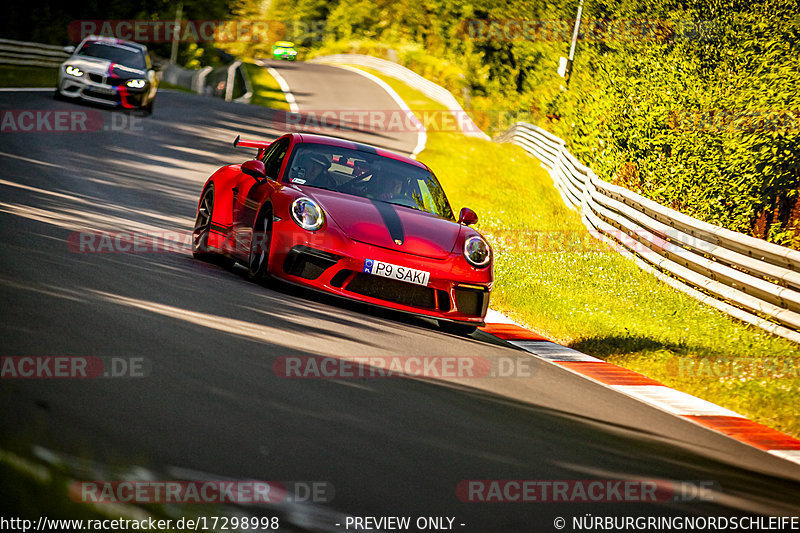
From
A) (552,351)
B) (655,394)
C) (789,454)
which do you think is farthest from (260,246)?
(789,454)

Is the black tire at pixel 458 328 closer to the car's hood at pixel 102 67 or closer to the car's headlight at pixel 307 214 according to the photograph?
the car's headlight at pixel 307 214

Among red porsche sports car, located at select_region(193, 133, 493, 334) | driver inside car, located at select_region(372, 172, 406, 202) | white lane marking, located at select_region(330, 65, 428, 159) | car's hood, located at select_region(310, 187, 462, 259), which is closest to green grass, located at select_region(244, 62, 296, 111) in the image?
white lane marking, located at select_region(330, 65, 428, 159)

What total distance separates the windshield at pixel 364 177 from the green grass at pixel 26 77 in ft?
67.2

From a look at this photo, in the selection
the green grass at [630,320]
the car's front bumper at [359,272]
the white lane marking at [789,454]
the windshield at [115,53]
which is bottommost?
the green grass at [630,320]

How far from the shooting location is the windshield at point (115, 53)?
24359 mm

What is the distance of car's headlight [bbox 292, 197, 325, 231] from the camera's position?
27.0ft

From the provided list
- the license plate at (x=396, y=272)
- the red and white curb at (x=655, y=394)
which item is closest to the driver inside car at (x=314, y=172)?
the license plate at (x=396, y=272)

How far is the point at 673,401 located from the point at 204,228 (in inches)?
195

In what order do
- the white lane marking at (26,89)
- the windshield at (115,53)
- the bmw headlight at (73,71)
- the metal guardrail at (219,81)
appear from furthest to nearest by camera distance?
the metal guardrail at (219,81) → the white lane marking at (26,89) → the windshield at (115,53) → the bmw headlight at (73,71)

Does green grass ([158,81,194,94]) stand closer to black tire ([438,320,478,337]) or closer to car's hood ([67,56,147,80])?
car's hood ([67,56,147,80])

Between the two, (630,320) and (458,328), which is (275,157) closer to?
(458,328)

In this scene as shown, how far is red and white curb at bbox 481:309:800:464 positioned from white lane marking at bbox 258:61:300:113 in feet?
107

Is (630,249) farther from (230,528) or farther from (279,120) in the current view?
(279,120)

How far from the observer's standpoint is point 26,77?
A: 30.4 m
